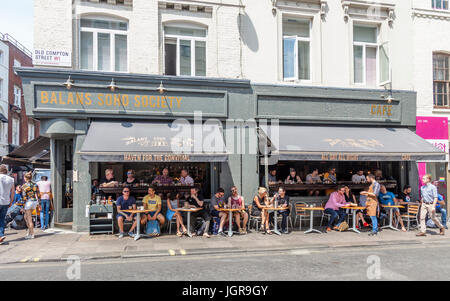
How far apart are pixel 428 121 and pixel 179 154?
9975mm

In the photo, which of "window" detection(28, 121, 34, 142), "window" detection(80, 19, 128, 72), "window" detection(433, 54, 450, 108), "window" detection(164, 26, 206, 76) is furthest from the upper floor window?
"window" detection(28, 121, 34, 142)

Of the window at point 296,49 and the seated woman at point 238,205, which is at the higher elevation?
the window at point 296,49

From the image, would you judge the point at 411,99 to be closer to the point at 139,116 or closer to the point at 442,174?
the point at 442,174

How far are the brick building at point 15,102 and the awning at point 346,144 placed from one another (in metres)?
25.0

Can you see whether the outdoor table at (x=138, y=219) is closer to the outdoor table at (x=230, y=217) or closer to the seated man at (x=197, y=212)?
the seated man at (x=197, y=212)

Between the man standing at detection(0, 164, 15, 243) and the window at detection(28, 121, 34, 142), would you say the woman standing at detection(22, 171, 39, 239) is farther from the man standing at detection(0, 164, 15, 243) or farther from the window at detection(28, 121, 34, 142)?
the window at detection(28, 121, 34, 142)

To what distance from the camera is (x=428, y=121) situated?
556 inches

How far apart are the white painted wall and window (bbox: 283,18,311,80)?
23602 mm

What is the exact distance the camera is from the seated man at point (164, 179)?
A: 11.9 m

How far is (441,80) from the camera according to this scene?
14.5 metres

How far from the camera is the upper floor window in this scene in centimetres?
1371

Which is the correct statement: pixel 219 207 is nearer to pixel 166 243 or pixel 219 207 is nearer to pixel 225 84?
pixel 166 243

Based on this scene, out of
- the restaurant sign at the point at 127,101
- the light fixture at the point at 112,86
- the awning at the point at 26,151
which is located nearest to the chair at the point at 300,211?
the restaurant sign at the point at 127,101
